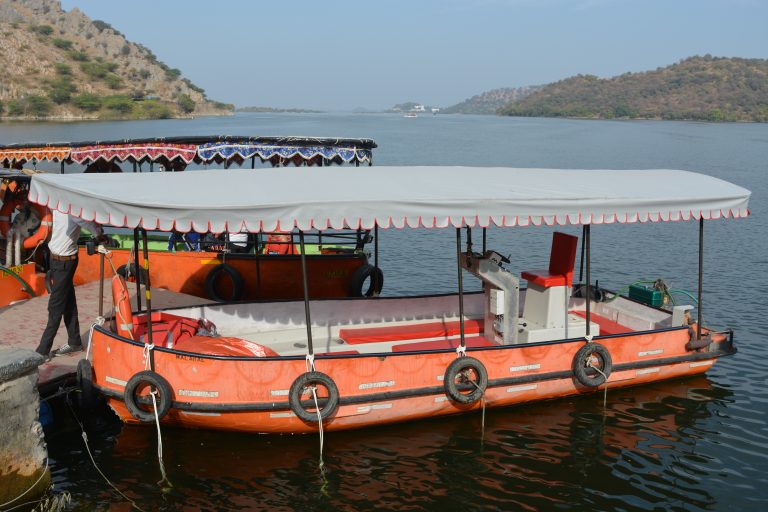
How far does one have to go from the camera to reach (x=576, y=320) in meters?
10.1

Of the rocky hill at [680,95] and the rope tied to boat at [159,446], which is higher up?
the rocky hill at [680,95]

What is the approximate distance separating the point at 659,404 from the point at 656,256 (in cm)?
1217

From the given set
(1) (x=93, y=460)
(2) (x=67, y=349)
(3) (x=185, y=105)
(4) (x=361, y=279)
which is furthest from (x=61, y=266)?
(3) (x=185, y=105)

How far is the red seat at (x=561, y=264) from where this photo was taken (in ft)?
30.8

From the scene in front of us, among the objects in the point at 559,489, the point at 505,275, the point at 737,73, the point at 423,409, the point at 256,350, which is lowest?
the point at 559,489

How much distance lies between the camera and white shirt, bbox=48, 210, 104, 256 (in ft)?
28.4

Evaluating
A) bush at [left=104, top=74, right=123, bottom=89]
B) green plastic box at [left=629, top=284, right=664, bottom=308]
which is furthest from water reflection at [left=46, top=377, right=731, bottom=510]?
bush at [left=104, top=74, right=123, bottom=89]

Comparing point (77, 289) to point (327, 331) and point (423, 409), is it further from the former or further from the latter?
point (423, 409)

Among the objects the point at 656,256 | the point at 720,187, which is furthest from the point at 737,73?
the point at 720,187

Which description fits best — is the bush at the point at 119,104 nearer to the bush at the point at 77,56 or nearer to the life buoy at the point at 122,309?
the bush at the point at 77,56

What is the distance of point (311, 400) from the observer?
7930 mm

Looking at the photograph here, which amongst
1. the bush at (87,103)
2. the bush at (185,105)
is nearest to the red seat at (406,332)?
the bush at (87,103)

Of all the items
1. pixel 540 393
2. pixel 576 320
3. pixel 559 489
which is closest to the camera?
pixel 559 489

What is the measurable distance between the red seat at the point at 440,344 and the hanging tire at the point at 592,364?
120 centimetres
